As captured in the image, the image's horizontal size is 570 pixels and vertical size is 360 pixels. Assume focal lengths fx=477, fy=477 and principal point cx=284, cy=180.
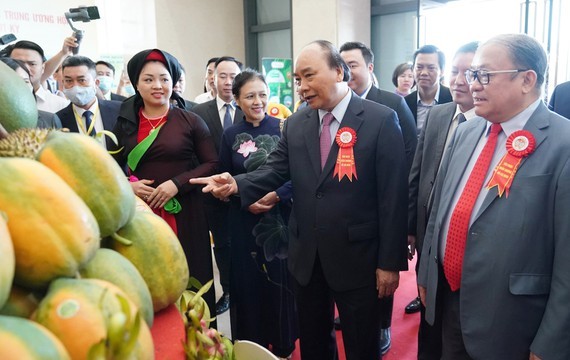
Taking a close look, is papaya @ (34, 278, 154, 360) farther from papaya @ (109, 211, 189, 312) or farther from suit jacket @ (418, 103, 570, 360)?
suit jacket @ (418, 103, 570, 360)

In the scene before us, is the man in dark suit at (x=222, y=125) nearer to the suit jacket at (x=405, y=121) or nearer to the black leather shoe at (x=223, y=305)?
the black leather shoe at (x=223, y=305)

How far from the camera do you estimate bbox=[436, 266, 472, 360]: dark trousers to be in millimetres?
1573

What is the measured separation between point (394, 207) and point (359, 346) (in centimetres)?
58

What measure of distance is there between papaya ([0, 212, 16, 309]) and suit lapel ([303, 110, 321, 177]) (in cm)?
142

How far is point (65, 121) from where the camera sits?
9.33 ft

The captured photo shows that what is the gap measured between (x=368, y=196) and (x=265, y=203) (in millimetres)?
610

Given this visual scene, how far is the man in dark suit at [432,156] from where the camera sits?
2.19m

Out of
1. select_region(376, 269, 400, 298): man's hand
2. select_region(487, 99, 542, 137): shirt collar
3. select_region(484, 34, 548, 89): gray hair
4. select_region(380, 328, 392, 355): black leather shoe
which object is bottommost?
select_region(380, 328, 392, 355): black leather shoe

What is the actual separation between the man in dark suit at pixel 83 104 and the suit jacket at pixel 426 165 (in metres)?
1.81

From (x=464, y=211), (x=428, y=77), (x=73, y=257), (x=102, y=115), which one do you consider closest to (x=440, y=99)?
(x=428, y=77)

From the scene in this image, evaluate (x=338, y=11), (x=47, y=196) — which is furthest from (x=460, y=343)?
Result: (x=338, y=11)

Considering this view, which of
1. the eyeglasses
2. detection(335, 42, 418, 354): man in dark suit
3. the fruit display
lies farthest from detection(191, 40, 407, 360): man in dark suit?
the fruit display

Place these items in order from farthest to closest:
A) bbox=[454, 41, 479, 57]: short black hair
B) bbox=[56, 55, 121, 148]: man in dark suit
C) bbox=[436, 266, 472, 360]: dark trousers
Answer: bbox=[56, 55, 121, 148]: man in dark suit → bbox=[454, 41, 479, 57]: short black hair → bbox=[436, 266, 472, 360]: dark trousers

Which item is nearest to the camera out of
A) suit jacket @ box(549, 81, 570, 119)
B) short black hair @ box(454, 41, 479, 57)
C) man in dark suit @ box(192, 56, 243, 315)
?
short black hair @ box(454, 41, 479, 57)
